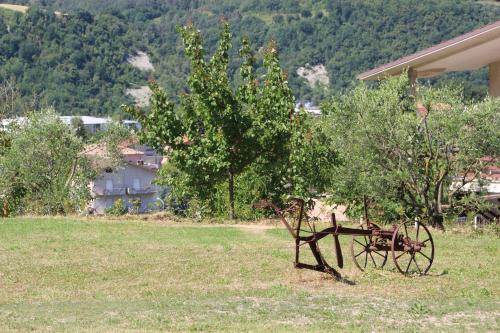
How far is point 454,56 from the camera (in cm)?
2930

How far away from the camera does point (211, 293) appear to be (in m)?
14.8

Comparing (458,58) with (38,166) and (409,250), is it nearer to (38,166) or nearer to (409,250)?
(409,250)

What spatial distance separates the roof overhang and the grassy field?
675cm

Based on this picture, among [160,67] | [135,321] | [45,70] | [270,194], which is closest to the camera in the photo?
[135,321]

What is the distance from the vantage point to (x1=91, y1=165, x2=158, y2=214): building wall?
270 feet

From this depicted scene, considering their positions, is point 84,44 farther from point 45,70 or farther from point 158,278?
point 158,278

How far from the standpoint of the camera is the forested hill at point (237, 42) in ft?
399

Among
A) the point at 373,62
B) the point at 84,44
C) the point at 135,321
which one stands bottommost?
the point at 135,321

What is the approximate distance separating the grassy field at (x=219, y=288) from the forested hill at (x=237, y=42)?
9444 cm

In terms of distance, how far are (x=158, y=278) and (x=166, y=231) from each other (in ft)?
25.5

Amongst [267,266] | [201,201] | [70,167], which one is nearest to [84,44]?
Answer: [70,167]

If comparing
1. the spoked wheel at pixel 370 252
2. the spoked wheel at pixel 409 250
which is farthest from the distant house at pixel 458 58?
the spoked wheel at pixel 409 250

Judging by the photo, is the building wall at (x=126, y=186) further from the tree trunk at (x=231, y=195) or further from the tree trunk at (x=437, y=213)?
the tree trunk at (x=437, y=213)

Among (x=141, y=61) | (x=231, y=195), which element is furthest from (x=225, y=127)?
(x=141, y=61)
